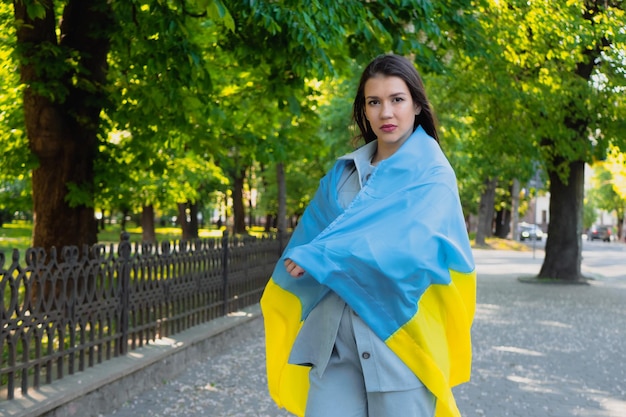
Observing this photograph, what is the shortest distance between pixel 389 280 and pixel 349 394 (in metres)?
0.38

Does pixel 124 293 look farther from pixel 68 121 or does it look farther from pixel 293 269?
pixel 293 269

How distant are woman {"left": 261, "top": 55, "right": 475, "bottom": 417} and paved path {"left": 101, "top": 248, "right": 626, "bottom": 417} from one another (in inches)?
162

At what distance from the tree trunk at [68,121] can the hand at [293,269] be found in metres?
7.50

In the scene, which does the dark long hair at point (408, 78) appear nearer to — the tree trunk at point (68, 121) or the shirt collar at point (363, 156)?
the shirt collar at point (363, 156)

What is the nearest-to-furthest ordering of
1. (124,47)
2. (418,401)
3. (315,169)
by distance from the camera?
(418,401) → (124,47) → (315,169)

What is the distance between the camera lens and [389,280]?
105 inches

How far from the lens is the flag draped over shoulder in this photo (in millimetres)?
2666

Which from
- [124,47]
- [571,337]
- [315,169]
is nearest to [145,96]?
[124,47]

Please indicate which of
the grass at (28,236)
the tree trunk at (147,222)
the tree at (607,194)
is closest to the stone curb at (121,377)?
the grass at (28,236)

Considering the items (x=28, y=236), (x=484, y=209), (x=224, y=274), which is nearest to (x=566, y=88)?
(x=224, y=274)

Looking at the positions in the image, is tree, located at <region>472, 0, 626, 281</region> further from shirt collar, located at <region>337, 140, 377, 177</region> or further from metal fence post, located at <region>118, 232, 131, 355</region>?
shirt collar, located at <region>337, 140, 377, 177</region>

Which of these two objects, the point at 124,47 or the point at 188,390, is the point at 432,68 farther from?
the point at 188,390

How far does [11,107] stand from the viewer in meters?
11.7

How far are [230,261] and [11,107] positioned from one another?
3699mm
